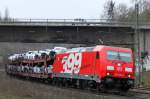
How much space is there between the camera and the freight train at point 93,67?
2791cm

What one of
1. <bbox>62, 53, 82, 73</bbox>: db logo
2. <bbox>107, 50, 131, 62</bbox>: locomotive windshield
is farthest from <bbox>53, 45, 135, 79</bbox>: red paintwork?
<bbox>62, 53, 82, 73</bbox>: db logo

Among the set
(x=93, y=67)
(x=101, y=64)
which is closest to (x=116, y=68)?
(x=101, y=64)

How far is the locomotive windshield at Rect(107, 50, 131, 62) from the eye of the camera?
28500 millimetres

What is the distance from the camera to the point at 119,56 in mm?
28828

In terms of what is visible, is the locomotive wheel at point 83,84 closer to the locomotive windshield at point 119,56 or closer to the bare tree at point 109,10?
the locomotive windshield at point 119,56

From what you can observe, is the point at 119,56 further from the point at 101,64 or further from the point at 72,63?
the point at 72,63

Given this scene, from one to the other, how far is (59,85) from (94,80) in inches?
322

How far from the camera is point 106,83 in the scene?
27625 millimetres

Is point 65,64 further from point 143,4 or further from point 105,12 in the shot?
point 105,12

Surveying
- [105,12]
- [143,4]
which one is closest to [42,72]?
[143,4]

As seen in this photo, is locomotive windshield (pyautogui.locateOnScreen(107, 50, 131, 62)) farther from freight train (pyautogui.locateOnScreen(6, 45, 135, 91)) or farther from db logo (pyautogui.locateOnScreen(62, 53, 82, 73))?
db logo (pyautogui.locateOnScreen(62, 53, 82, 73))

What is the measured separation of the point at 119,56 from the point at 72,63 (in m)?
4.90

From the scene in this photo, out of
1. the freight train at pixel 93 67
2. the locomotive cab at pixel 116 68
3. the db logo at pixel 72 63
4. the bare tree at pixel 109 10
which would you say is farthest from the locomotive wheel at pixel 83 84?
the bare tree at pixel 109 10

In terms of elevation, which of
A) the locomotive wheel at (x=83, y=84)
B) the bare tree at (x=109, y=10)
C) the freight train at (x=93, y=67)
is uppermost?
the bare tree at (x=109, y=10)
